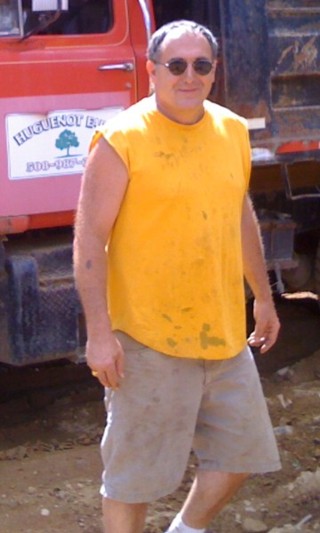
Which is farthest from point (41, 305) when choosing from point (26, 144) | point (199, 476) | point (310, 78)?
point (310, 78)

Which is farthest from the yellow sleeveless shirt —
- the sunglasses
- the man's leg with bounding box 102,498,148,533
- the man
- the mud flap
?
the mud flap

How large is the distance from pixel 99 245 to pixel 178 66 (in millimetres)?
544

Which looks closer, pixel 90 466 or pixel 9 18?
pixel 9 18

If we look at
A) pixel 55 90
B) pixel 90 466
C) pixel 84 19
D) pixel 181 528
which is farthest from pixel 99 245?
pixel 84 19

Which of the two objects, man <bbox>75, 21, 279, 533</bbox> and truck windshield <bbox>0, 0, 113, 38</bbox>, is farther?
truck windshield <bbox>0, 0, 113, 38</bbox>

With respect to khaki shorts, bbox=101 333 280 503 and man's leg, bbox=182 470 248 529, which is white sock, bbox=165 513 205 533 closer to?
man's leg, bbox=182 470 248 529

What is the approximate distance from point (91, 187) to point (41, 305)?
149 cm

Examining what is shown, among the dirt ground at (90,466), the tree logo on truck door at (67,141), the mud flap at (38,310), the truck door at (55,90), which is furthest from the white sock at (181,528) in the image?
the tree logo on truck door at (67,141)

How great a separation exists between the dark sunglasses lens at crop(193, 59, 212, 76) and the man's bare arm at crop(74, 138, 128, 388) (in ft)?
1.10

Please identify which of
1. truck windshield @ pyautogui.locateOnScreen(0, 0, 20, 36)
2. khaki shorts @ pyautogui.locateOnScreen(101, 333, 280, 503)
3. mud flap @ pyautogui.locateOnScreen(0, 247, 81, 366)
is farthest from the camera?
mud flap @ pyautogui.locateOnScreen(0, 247, 81, 366)

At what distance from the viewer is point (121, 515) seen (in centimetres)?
321

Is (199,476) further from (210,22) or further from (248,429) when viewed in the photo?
(210,22)

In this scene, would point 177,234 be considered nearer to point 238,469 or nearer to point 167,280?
point 167,280

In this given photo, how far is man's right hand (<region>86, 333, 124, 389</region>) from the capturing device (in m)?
3.00
